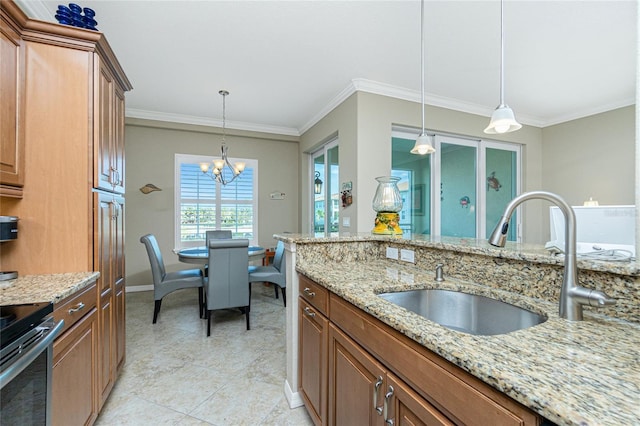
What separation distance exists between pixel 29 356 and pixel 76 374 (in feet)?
1.79

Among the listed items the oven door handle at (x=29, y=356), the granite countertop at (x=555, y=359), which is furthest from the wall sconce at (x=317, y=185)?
the oven door handle at (x=29, y=356)

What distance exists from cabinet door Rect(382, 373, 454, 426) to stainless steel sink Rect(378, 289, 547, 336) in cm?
43

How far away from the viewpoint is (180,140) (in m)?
4.75

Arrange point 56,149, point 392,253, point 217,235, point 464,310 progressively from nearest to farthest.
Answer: point 464,310
point 56,149
point 392,253
point 217,235

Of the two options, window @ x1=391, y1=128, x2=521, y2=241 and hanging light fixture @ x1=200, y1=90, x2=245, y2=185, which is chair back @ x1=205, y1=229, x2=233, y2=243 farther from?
window @ x1=391, y1=128, x2=521, y2=241

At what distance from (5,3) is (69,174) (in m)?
0.81

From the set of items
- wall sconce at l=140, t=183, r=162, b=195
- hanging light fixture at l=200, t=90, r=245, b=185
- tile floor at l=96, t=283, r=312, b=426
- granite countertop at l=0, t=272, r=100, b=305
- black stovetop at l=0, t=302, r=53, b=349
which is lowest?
tile floor at l=96, t=283, r=312, b=426

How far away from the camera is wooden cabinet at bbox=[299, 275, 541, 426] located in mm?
633

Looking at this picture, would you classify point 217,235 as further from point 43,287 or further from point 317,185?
point 43,287

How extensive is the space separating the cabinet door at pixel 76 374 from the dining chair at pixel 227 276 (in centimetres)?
133

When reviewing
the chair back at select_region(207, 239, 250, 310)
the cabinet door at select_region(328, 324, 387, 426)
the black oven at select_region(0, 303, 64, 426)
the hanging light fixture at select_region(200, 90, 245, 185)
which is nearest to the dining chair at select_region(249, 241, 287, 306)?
the chair back at select_region(207, 239, 250, 310)

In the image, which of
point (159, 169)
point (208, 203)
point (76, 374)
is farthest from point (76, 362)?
point (159, 169)

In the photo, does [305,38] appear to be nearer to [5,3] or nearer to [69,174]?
[5,3]

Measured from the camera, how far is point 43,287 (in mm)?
1309
